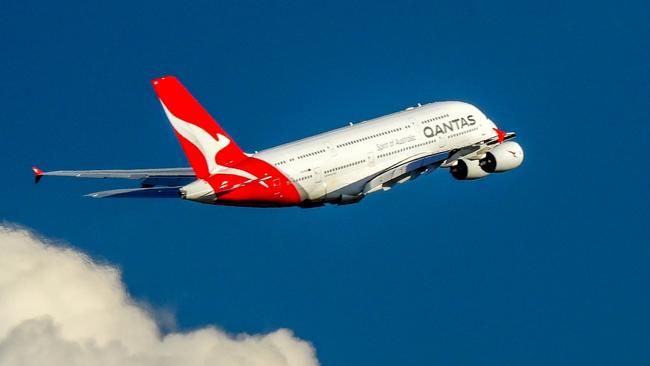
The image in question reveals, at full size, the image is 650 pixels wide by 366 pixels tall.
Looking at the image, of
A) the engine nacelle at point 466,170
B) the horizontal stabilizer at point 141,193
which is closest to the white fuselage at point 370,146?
the engine nacelle at point 466,170

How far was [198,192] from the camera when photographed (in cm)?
9169

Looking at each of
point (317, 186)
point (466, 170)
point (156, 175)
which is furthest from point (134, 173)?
point (466, 170)

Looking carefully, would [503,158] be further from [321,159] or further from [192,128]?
[192,128]

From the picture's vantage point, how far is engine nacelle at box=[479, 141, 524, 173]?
103625 millimetres

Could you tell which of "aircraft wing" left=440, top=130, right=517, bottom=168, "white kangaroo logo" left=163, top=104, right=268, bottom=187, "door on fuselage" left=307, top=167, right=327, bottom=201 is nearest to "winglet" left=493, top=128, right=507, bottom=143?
"aircraft wing" left=440, top=130, right=517, bottom=168

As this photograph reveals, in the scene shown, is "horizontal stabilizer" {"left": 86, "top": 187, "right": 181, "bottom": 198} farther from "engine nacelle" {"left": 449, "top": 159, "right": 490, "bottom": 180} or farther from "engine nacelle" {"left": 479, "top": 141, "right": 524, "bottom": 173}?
"engine nacelle" {"left": 479, "top": 141, "right": 524, "bottom": 173}

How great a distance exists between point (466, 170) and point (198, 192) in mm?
18780

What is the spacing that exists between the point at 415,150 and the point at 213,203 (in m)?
14.5

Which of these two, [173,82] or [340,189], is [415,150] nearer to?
[340,189]

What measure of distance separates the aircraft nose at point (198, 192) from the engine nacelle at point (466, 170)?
Result: 17.6 metres

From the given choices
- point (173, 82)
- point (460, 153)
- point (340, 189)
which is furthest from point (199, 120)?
point (460, 153)

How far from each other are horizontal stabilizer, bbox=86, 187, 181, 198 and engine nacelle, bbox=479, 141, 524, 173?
21493 millimetres

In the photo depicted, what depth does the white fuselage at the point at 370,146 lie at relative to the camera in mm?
94938

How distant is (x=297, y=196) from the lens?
311 ft
